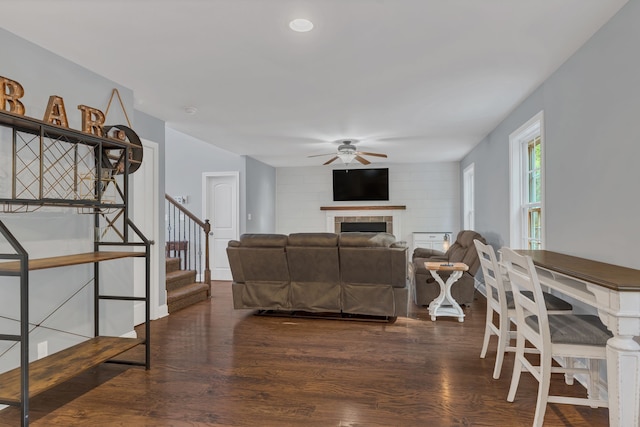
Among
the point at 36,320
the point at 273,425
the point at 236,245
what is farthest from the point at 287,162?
the point at 273,425

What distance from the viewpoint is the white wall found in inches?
310

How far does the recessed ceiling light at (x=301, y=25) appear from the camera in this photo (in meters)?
2.26

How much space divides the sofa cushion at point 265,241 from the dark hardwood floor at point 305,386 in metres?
0.93

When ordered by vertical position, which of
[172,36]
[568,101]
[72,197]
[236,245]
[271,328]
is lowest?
[271,328]

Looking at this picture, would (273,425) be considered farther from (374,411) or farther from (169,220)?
(169,220)

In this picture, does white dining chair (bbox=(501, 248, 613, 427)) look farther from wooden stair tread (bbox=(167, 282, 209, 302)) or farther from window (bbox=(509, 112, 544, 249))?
wooden stair tread (bbox=(167, 282, 209, 302))

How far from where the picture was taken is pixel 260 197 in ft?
25.0

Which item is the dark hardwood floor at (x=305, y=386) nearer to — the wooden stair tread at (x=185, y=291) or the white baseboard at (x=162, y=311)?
the white baseboard at (x=162, y=311)

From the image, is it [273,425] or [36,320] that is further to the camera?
[36,320]

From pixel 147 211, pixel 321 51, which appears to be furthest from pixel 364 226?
pixel 321 51

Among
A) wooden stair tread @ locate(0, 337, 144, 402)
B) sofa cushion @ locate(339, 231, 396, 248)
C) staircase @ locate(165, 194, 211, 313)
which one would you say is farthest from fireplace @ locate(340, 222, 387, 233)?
wooden stair tread @ locate(0, 337, 144, 402)

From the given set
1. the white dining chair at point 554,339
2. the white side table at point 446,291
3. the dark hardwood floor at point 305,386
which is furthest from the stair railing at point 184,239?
the white dining chair at point 554,339

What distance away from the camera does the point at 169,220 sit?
264 inches

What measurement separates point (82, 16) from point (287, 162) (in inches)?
Result: 223
